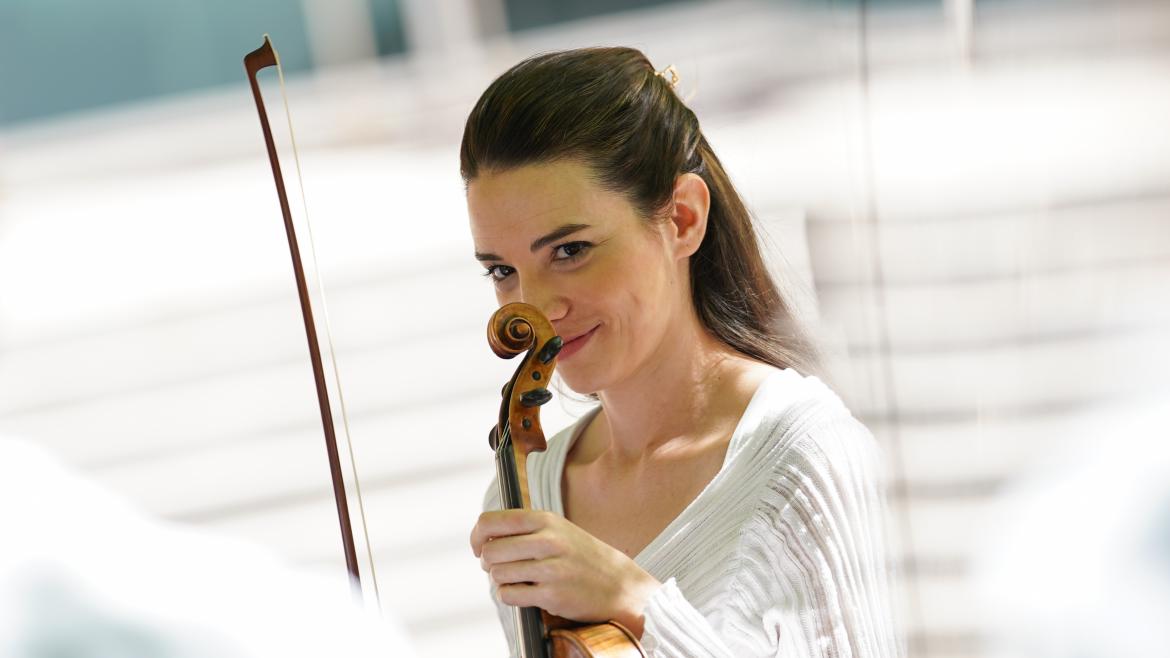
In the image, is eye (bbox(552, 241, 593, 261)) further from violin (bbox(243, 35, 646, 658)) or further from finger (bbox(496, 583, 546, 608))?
finger (bbox(496, 583, 546, 608))

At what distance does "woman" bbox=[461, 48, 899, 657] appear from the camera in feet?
2.42

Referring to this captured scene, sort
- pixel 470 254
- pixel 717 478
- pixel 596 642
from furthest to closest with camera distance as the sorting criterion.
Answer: pixel 470 254 < pixel 717 478 < pixel 596 642

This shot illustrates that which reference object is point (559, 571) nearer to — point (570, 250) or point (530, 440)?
point (530, 440)

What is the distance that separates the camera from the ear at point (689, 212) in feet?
2.82

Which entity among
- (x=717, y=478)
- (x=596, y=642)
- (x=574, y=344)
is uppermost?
(x=574, y=344)

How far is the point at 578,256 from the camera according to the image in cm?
83

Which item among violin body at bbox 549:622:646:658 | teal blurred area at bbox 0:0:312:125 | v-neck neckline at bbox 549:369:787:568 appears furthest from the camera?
teal blurred area at bbox 0:0:312:125

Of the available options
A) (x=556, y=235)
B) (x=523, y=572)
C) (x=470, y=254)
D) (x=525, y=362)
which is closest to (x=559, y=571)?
(x=523, y=572)

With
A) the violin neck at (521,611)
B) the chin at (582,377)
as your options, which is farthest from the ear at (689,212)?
the violin neck at (521,611)

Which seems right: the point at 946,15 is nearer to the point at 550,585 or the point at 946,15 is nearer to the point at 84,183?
the point at 550,585

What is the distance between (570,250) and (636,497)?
0.20 meters

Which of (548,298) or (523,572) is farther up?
(548,298)

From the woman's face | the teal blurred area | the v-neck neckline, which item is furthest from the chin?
the teal blurred area

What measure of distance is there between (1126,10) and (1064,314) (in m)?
0.22
